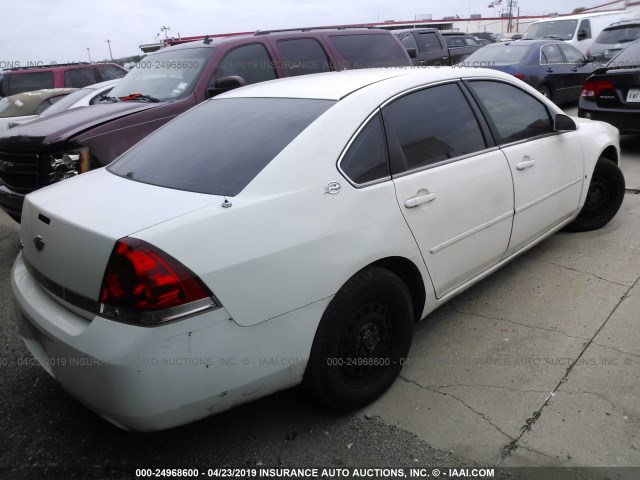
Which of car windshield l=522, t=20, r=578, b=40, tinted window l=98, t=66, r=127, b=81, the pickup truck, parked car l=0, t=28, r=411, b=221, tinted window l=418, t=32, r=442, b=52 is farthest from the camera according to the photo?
car windshield l=522, t=20, r=578, b=40

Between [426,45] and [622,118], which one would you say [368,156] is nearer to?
[622,118]

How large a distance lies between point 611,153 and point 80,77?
952 cm

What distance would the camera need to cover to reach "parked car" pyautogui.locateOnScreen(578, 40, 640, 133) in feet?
21.7

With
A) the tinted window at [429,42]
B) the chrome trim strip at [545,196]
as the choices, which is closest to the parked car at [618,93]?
the chrome trim strip at [545,196]

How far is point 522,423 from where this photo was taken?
252 centimetres

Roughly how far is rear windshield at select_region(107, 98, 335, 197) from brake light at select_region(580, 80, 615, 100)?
5.61 metres

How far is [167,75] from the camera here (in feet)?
18.2

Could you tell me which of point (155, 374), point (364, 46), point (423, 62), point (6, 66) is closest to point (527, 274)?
point (155, 374)

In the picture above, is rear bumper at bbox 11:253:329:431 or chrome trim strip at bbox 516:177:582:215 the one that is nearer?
rear bumper at bbox 11:253:329:431

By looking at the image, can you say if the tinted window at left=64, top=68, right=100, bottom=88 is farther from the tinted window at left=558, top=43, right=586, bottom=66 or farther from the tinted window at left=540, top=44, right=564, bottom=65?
→ the tinted window at left=558, top=43, right=586, bottom=66

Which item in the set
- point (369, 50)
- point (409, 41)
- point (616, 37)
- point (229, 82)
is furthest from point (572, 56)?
point (229, 82)

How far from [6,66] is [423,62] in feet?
31.4

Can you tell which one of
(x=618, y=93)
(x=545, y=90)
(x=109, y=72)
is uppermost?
(x=109, y=72)

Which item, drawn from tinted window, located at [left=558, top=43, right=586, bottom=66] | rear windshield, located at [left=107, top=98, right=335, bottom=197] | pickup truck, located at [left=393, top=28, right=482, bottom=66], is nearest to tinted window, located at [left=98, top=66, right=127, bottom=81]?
pickup truck, located at [left=393, top=28, right=482, bottom=66]
